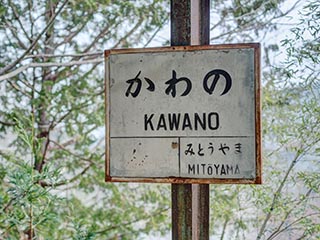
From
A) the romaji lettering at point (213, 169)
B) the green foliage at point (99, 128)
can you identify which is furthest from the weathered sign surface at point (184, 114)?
the green foliage at point (99, 128)

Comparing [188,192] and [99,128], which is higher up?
[99,128]

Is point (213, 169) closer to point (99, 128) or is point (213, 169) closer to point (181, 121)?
point (181, 121)

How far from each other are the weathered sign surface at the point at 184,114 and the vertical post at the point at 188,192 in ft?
0.17

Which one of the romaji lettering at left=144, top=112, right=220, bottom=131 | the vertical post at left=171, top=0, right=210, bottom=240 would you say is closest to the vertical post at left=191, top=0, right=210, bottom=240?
the vertical post at left=171, top=0, right=210, bottom=240

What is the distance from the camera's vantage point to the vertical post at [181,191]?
82cm

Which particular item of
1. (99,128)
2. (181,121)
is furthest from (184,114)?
(99,128)

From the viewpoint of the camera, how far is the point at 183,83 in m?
0.78

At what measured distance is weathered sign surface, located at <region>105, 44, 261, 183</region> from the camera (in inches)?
29.7

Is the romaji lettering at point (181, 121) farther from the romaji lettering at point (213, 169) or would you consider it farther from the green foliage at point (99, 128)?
the green foliage at point (99, 128)

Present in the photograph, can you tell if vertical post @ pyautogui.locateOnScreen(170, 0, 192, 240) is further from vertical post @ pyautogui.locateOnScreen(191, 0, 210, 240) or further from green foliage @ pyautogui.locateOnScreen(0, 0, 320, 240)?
green foliage @ pyautogui.locateOnScreen(0, 0, 320, 240)

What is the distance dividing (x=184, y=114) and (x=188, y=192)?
146mm

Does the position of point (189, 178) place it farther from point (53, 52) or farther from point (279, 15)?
point (53, 52)

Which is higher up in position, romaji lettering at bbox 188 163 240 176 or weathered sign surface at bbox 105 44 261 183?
weathered sign surface at bbox 105 44 261 183

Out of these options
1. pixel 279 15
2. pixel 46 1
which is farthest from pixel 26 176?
pixel 46 1
